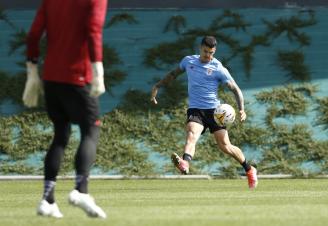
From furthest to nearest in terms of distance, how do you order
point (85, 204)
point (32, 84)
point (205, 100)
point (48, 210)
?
1. point (205, 100)
2. point (32, 84)
3. point (48, 210)
4. point (85, 204)

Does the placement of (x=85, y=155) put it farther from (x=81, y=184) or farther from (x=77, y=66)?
(x=77, y=66)

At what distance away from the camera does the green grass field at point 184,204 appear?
9.74 metres

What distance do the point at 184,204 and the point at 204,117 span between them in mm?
4874

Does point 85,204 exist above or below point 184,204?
above

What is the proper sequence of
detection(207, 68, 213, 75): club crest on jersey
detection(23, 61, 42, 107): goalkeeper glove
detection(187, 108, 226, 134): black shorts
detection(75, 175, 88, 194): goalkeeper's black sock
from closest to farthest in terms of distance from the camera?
1. detection(75, 175, 88, 194): goalkeeper's black sock
2. detection(23, 61, 42, 107): goalkeeper glove
3. detection(187, 108, 226, 134): black shorts
4. detection(207, 68, 213, 75): club crest on jersey

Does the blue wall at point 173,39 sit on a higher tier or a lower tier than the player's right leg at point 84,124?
lower

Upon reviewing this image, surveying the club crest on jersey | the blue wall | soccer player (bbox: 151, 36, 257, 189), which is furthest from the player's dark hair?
the blue wall

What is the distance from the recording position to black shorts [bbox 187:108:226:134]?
1730 cm

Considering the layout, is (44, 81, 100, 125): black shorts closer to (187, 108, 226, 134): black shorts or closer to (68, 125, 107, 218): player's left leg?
(68, 125, 107, 218): player's left leg

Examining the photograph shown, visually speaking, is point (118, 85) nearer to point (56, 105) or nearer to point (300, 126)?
point (300, 126)

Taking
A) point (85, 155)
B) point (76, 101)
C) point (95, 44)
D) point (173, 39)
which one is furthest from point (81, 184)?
point (173, 39)

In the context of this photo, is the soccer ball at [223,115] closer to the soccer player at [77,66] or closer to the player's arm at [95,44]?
the soccer player at [77,66]

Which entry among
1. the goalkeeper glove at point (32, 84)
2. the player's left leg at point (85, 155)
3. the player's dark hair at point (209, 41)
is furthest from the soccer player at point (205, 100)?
the player's left leg at point (85, 155)

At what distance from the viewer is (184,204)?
1259 cm
